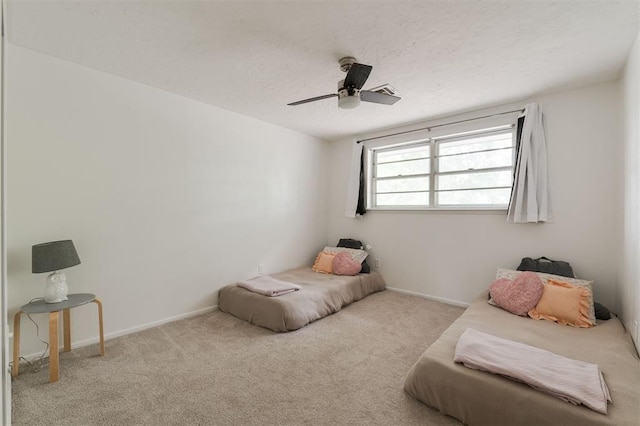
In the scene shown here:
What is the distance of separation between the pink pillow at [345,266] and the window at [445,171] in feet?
3.46

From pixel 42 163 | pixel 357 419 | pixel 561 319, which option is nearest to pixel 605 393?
pixel 561 319

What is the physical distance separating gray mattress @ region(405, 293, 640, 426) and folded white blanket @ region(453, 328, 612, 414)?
37mm

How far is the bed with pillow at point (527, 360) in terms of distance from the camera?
138cm

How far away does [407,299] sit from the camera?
3.77 metres

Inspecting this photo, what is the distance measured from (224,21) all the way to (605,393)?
10.1 ft

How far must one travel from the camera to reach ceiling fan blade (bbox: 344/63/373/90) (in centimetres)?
202

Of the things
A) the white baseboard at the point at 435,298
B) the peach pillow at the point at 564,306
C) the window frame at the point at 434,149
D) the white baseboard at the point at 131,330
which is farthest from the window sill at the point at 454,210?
the white baseboard at the point at 131,330

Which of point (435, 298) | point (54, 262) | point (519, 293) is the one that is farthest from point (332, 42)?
point (435, 298)

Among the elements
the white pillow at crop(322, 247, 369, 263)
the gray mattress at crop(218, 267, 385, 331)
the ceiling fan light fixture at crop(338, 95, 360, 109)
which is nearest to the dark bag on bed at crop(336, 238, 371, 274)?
the white pillow at crop(322, 247, 369, 263)

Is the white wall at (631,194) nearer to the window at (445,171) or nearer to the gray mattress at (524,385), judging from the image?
the gray mattress at (524,385)

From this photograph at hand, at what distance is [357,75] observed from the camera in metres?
2.11

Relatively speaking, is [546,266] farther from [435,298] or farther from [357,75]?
[357,75]

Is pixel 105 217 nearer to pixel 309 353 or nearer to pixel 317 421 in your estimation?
pixel 309 353

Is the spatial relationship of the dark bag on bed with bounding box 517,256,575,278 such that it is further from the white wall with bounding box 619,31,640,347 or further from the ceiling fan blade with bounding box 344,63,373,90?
the ceiling fan blade with bounding box 344,63,373,90
